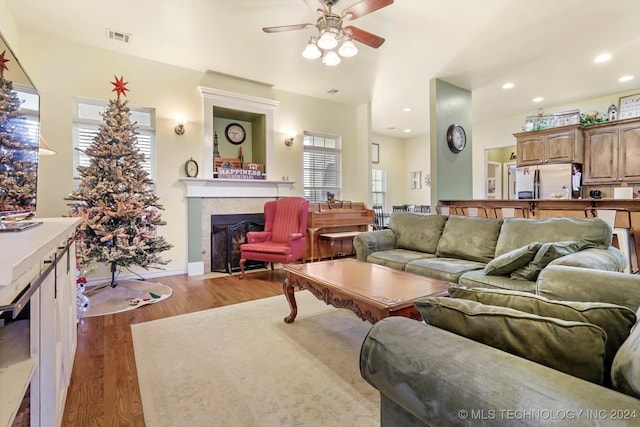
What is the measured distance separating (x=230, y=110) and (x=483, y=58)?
370 centimetres

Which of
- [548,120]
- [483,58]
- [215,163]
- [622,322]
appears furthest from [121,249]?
[548,120]

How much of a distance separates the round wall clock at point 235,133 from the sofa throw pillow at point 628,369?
17.5 feet

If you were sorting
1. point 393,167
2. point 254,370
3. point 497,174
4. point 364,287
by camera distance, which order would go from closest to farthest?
point 254,370 < point 364,287 < point 497,174 < point 393,167

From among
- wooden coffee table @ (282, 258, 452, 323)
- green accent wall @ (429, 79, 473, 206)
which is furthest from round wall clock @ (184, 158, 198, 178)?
green accent wall @ (429, 79, 473, 206)

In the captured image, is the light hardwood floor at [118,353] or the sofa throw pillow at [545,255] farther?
the sofa throw pillow at [545,255]

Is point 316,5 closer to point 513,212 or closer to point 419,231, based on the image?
point 419,231

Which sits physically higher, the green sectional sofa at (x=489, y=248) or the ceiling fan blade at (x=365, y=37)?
the ceiling fan blade at (x=365, y=37)

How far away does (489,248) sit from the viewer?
289cm

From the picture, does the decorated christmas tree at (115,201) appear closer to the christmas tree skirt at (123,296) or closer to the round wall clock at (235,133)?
the christmas tree skirt at (123,296)

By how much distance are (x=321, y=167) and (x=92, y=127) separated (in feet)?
11.9

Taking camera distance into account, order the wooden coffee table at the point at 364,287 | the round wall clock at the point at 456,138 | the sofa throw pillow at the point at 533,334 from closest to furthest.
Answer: the sofa throw pillow at the point at 533,334 < the wooden coffee table at the point at 364,287 < the round wall clock at the point at 456,138

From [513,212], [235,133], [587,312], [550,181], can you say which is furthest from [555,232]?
[235,133]

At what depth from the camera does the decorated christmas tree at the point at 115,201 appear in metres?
3.30

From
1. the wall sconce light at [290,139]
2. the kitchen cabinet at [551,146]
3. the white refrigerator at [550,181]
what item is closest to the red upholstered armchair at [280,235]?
the wall sconce light at [290,139]
